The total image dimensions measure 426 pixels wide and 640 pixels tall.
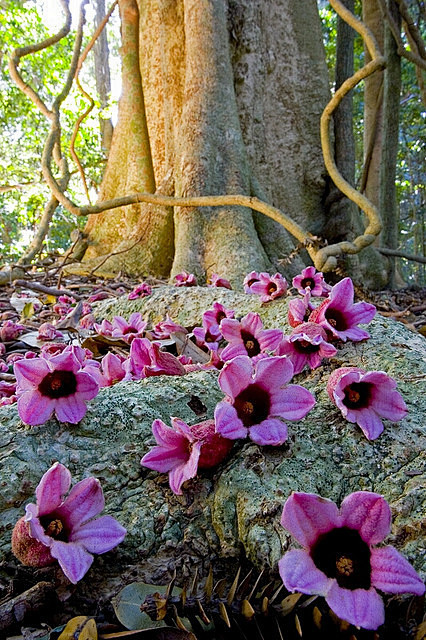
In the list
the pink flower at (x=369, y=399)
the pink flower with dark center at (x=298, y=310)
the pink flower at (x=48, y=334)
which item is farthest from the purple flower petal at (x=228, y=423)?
the pink flower at (x=48, y=334)

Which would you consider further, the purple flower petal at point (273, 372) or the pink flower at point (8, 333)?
the pink flower at point (8, 333)

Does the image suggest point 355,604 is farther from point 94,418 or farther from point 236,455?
point 94,418

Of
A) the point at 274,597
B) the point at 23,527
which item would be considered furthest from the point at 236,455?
the point at 23,527

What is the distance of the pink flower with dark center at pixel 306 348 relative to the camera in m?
1.08

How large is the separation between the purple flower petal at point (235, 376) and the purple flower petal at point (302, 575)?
0.28 metres

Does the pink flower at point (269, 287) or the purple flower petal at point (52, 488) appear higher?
the pink flower at point (269, 287)

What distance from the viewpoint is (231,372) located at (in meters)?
0.79

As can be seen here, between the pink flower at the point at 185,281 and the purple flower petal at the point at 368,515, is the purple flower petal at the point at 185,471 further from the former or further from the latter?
the pink flower at the point at 185,281

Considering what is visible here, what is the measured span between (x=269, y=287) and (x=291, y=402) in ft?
2.84

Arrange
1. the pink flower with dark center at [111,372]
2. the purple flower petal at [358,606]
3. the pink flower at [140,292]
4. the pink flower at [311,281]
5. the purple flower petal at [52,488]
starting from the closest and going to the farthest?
1. the purple flower petal at [358,606]
2. the purple flower petal at [52,488]
3. the pink flower with dark center at [111,372]
4. the pink flower at [311,281]
5. the pink flower at [140,292]

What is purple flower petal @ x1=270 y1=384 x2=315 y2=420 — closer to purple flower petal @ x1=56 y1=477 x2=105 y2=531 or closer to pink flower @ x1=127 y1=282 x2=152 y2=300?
purple flower petal @ x1=56 y1=477 x2=105 y2=531

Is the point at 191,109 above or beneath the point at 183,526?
above

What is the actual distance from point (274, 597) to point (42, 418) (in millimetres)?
482

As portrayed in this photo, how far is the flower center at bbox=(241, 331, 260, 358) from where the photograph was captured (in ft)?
3.84
